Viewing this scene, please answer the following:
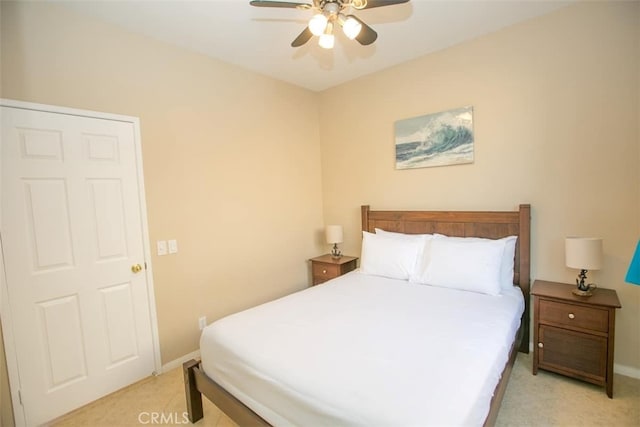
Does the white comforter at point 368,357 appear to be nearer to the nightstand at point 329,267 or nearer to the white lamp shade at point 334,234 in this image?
the nightstand at point 329,267

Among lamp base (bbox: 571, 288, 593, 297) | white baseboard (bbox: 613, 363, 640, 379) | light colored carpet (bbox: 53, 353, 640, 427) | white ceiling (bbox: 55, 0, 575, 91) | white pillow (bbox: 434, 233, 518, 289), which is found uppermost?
white ceiling (bbox: 55, 0, 575, 91)

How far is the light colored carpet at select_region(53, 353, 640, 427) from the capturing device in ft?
5.95

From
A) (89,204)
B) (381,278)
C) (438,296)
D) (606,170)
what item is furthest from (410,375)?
(89,204)

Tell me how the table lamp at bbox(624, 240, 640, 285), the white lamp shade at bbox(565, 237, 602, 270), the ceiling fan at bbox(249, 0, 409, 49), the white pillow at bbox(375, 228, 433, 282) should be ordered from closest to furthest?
the table lamp at bbox(624, 240, 640, 285)
the ceiling fan at bbox(249, 0, 409, 49)
the white lamp shade at bbox(565, 237, 602, 270)
the white pillow at bbox(375, 228, 433, 282)

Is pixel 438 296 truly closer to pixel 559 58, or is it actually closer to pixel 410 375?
pixel 410 375

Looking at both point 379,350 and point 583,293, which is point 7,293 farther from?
point 583,293

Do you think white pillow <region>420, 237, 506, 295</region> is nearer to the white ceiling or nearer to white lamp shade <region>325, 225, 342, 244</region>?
white lamp shade <region>325, 225, 342, 244</region>

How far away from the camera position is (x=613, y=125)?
2.15 metres

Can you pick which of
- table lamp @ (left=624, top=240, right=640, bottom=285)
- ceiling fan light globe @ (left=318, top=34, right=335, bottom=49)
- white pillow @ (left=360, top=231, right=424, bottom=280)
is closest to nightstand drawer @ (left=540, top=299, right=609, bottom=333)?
table lamp @ (left=624, top=240, right=640, bottom=285)

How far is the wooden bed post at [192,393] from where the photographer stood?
1866 millimetres

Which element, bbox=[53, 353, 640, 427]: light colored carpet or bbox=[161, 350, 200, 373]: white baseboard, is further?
bbox=[161, 350, 200, 373]: white baseboard

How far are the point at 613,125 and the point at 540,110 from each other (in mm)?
469

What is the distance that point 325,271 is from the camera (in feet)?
11.5

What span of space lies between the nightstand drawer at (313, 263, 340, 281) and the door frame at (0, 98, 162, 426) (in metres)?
1.75
